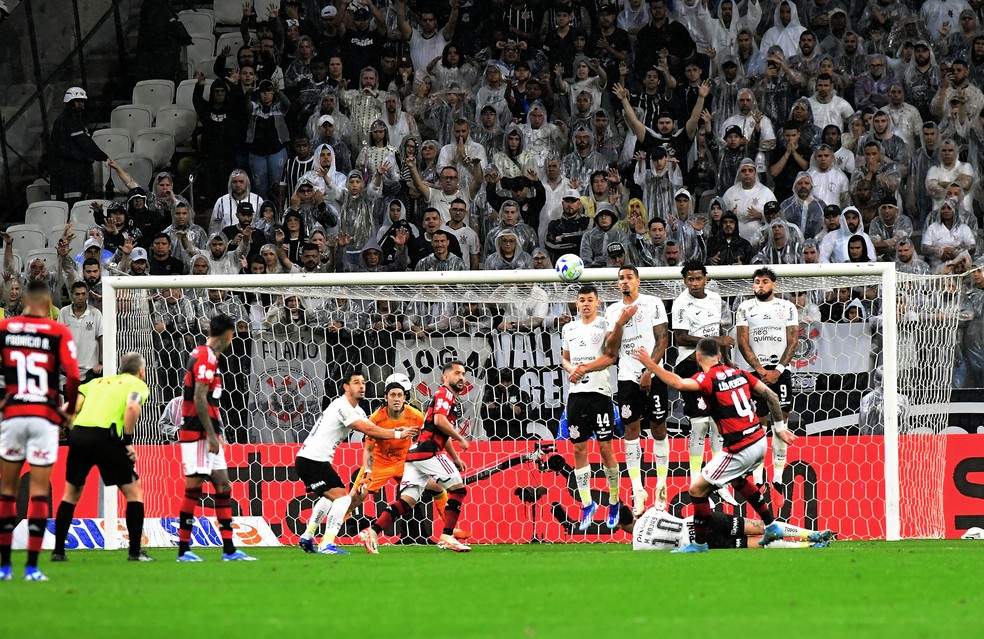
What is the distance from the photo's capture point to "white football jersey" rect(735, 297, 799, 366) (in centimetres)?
1391

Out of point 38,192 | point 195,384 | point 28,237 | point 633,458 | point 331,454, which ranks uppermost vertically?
point 38,192

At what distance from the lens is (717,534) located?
42.4 feet

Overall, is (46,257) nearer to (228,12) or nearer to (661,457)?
(228,12)

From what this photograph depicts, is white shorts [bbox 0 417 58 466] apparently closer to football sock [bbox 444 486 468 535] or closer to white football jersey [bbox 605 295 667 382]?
football sock [bbox 444 486 468 535]

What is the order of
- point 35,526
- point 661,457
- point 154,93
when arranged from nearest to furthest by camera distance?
point 35,526
point 661,457
point 154,93

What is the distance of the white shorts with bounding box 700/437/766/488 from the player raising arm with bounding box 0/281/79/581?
5.54 m

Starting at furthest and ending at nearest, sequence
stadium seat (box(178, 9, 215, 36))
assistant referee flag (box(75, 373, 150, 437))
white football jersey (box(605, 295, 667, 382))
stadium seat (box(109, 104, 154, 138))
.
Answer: stadium seat (box(178, 9, 215, 36)) < stadium seat (box(109, 104, 154, 138)) < white football jersey (box(605, 295, 667, 382)) < assistant referee flag (box(75, 373, 150, 437))

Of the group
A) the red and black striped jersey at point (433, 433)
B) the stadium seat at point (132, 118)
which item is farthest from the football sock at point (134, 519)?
the stadium seat at point (132, 118)

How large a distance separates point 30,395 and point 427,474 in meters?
4.40

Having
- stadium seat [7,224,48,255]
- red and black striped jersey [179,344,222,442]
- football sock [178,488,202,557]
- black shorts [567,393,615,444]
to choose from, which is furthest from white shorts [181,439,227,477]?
stadium seat [7,224,48,255]

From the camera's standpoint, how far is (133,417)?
11945 mm

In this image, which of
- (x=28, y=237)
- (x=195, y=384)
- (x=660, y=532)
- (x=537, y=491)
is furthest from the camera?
(x=28, y=237)

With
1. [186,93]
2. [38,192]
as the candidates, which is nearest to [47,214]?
[38,192]

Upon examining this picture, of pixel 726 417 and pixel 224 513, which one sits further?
pixel 224 513
